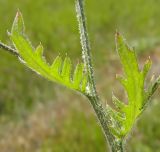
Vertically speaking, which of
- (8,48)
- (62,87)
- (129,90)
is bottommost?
(129,90)

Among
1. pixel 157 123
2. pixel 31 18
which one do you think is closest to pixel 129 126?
pixel 157 123

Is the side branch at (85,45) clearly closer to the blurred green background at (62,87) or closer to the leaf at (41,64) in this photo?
the leaf at (41,64)

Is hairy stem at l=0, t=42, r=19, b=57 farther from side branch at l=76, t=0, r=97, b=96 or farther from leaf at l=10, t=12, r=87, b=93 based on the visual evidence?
side branch at l=76, t=0, r=97, b=96

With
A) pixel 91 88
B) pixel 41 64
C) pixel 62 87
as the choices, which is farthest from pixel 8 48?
pixel 62 87

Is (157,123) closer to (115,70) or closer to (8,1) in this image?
(115,70)

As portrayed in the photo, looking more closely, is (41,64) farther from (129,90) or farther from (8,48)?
(129,90)
